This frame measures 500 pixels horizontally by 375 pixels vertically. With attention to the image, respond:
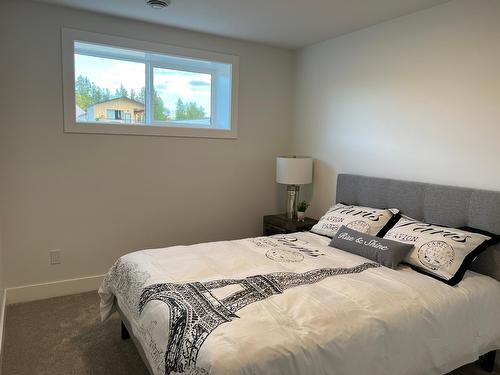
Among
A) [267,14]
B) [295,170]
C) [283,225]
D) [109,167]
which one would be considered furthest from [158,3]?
[283,225]

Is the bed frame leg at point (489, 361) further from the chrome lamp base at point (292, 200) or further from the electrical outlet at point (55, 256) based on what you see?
the electrical outlet at point (55, 256)

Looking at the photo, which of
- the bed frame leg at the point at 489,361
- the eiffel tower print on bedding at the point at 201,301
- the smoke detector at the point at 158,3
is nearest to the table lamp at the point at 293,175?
the eiffel tower print on bedding at the point at 201,301

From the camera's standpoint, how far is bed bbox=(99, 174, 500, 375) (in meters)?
1.47

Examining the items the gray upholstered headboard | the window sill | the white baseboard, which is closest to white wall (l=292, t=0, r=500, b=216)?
the gray upholstered headboard

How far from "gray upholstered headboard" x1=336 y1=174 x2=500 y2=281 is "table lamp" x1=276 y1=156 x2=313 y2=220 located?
19.4 inches

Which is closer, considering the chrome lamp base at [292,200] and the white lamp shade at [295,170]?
the white lamp shade at [295,170]

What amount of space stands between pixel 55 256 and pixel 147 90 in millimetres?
1737

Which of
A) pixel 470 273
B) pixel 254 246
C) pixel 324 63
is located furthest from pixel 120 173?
pixel 470 273

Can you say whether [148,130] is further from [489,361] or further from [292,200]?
[489,361]

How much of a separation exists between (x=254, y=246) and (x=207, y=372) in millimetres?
1368

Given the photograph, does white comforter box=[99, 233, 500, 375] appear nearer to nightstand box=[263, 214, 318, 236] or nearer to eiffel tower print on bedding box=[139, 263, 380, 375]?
eiffel tower print on bedding box=[139, 263, 380, 375]

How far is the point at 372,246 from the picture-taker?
247 cm

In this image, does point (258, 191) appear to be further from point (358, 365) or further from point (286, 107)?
point (358, 365)

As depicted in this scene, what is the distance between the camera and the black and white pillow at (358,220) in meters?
2.74
